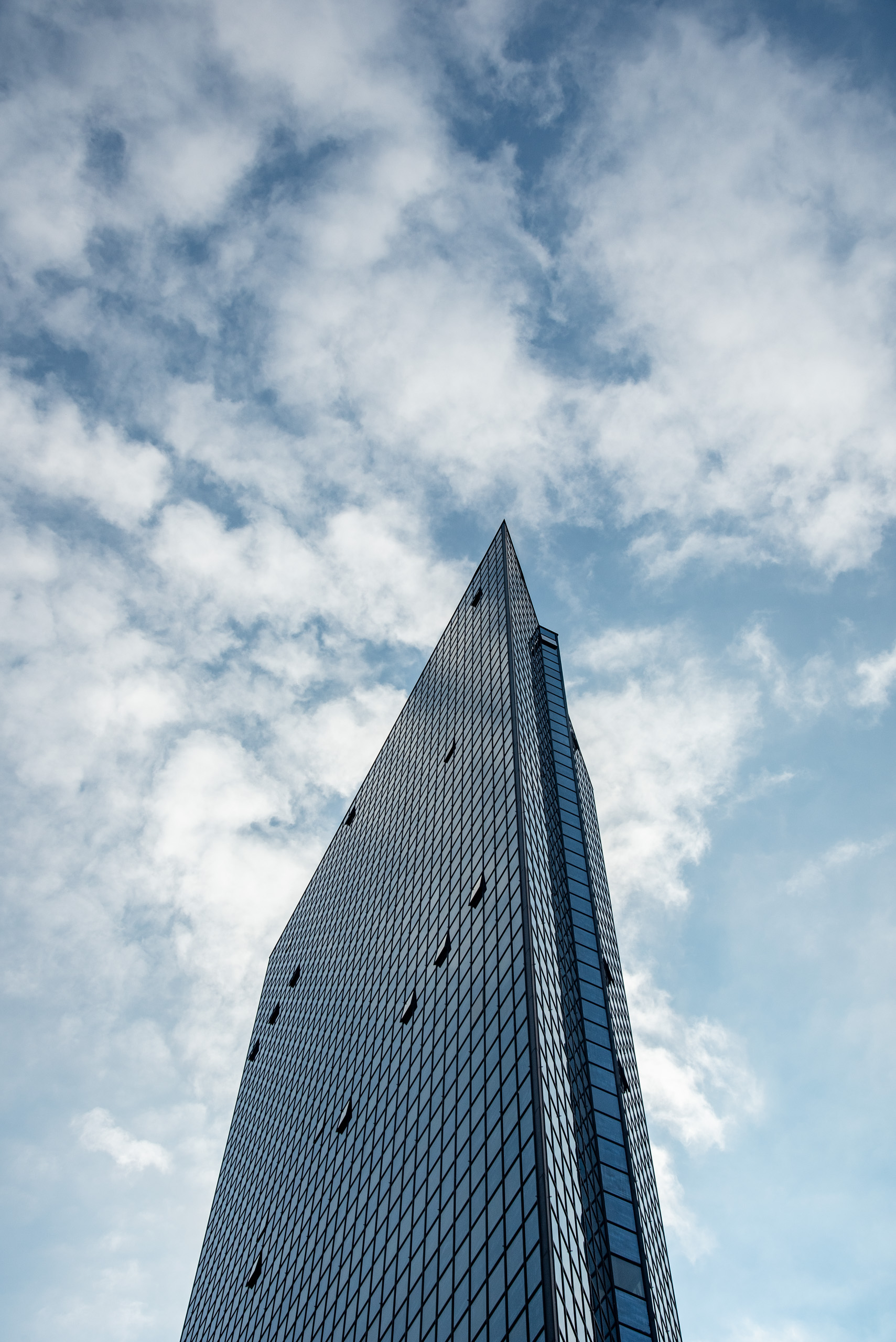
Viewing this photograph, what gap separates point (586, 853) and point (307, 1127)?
31260 millimetres

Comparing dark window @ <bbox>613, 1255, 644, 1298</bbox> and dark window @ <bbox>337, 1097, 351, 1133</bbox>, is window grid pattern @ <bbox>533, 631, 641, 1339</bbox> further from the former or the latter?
dark window @ <bbox>337, 1097, 351, 1133</bbox>

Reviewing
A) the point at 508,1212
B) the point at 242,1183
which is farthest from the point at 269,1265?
the point at 508,1212

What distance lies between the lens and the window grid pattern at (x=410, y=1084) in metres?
39.9

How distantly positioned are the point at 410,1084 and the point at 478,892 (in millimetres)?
12122

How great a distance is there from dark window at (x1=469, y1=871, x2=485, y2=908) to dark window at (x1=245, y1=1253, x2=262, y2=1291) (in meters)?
35.8

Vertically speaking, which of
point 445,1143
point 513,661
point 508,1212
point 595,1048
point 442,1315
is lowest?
point 442,1315

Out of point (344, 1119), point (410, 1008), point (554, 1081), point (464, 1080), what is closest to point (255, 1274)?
point (344, 1119)

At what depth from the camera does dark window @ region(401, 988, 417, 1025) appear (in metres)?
61.2

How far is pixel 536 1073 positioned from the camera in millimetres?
40062

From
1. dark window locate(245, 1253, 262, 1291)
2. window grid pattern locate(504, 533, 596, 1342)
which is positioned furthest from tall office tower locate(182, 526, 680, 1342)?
dark window locate(245, 1253, 262, 1291)

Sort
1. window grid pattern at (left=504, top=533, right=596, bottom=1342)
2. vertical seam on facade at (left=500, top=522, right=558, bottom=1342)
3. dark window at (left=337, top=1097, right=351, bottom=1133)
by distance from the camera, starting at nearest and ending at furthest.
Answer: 1. vertical seam on facade at (left=500, top=522, right=558, bottom=1342)
2. window grid pattern at (left=504, top=533, right=596, bottom=1342)
3. dark window at (left=337, top=1097, right=351, bottom=1133)

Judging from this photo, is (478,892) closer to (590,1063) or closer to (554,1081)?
(590,1063)

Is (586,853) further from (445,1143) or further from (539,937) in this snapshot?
(445,1143)

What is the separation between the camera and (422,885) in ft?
237
